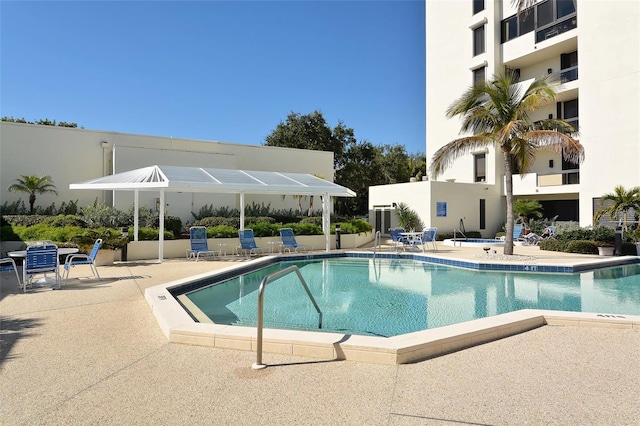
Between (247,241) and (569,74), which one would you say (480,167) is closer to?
(569,74)

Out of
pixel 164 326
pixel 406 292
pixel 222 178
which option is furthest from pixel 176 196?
pixel 164 326

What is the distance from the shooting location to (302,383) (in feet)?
12.4

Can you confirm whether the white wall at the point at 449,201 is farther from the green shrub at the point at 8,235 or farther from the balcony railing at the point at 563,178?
the green shrub at the point at 8,235

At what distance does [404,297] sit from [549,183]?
18.7 m

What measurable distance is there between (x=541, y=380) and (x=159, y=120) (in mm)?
30259

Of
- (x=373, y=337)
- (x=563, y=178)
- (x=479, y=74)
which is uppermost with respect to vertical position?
(x=479, y=74)

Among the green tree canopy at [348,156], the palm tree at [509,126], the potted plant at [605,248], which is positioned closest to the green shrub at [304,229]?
the palm tree at [509,126]

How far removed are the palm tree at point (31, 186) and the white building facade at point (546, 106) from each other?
60.3 feet

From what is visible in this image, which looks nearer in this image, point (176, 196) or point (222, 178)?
point (222, 178)

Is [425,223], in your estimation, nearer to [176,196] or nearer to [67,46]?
[176,196]

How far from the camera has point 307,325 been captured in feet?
21.7

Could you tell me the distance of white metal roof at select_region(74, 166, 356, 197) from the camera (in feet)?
43.9

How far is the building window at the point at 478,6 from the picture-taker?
26.9 metres

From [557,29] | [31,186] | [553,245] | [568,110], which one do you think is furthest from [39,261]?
[557,29]
